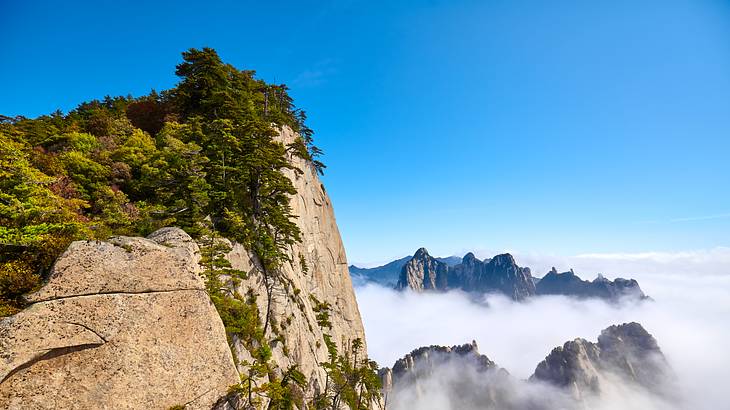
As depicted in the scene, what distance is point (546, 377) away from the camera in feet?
463

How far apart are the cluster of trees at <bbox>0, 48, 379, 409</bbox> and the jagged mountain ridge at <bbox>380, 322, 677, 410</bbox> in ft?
420

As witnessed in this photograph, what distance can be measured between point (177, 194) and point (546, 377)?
602 feet

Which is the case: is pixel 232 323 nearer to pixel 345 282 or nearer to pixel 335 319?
pixel 335 319

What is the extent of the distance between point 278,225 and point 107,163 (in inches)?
434

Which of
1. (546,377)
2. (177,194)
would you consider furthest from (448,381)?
(177,194)

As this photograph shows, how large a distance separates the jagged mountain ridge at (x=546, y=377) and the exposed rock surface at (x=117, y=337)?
134186mm

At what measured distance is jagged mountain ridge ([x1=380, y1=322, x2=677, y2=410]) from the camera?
133 metres

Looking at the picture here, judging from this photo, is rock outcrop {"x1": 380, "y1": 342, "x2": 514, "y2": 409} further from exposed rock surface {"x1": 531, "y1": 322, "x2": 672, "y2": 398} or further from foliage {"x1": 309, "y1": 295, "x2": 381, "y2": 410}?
foliage {"x1": 309, "y1": 295, "x2": 381, "y2": 410}

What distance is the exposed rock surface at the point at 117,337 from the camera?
7504 mm

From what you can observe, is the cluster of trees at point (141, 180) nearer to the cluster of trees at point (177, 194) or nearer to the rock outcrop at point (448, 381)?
the cluster of trees at point (177, 194)

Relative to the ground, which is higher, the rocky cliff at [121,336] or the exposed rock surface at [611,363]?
the rocky cliff at [121,336]

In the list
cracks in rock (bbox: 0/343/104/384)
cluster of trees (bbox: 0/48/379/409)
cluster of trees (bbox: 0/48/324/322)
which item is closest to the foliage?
cluster of trees (bbox: 0/48/379/409)

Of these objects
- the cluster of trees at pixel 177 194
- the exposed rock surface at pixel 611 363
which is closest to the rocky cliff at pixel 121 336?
the cluster of trees at pixel 177 194

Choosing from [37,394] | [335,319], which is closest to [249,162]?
[37,394]
